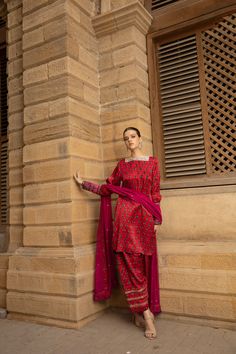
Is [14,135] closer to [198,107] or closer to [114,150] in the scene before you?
[114,150]

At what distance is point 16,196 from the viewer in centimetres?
422

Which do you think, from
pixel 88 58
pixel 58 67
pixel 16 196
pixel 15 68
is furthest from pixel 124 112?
pixel 16 196

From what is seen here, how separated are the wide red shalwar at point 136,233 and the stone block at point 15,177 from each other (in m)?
1.45

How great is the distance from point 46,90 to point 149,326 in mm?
2875

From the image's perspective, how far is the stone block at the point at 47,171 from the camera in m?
3.68

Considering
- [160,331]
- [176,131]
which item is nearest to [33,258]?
[160,331]

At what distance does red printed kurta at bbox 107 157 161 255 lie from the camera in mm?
3389

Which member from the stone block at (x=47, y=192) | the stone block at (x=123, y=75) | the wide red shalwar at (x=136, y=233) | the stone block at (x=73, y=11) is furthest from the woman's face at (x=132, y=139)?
the stone block at (x=73, y=11)

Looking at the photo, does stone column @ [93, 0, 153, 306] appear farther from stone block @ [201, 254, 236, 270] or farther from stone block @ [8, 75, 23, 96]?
stone block @ [201, 254, 236, 270]

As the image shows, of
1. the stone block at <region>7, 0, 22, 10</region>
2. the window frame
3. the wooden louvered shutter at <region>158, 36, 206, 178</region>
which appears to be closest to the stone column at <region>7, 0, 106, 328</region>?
the stone block at <region>7, 0, 22, 10</region>

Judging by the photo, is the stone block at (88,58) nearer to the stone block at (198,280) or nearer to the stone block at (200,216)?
the stone block at (200,216)

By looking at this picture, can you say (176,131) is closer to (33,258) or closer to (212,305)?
(212,305)

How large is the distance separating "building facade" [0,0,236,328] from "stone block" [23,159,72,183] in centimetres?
1

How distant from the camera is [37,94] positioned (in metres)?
3.99
